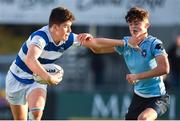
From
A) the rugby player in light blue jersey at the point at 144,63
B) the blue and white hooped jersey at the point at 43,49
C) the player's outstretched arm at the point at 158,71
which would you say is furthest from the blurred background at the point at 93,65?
the player's outstretched arm at the point at 158,71

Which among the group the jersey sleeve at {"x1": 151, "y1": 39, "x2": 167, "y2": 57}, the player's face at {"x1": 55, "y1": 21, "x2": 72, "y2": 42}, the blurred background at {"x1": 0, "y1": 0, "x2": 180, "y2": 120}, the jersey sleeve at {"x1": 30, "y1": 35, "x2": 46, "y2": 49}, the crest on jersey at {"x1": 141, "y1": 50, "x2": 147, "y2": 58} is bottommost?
the blurred background at {"x1": 0, "y1": 0, "x2": 180, "y2": 120}

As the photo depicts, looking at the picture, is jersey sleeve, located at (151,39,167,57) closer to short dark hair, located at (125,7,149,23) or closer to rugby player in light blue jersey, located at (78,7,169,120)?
rugby player in light blue jersey, located at (78,7,169,120)

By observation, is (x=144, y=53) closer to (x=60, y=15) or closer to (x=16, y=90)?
(x=60, y=15)

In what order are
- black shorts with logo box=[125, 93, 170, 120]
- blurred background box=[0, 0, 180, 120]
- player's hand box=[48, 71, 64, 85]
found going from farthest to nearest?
1. blurred background box=[0, 0, 180, 120]
2. black shorts with logo box=[125, 93, 170, 120]
3. player's hand box=[48, 71, 64, 85]

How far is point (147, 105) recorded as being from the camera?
9570 mm

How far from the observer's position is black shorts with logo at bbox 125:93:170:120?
372 inches

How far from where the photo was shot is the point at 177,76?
15266mm

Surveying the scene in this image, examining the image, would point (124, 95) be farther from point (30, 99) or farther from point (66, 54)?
point (30, 99)

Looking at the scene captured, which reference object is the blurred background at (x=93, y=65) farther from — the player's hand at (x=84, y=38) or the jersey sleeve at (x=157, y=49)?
the jersey sleeve at (x=157, y=49)

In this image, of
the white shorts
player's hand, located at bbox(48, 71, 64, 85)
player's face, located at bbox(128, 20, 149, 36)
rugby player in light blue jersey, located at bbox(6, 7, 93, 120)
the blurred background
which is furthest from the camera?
the blurred background

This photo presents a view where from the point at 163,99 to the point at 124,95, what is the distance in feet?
18.8

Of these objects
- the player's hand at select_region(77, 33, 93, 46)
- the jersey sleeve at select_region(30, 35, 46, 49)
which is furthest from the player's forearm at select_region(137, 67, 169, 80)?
the jersey sleeve at select_region(30, 35, 46, 49)

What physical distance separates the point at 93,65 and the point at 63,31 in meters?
6.28

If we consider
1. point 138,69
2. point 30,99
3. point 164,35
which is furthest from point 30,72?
point 164,35
